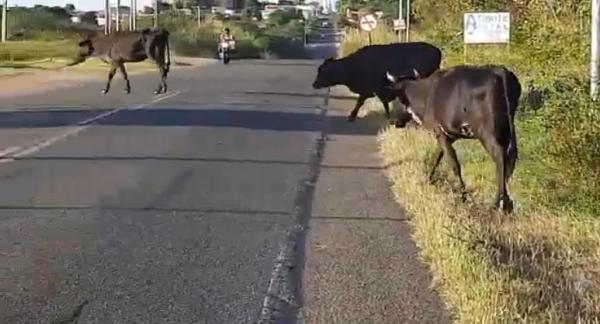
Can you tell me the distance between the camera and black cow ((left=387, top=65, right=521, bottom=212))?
11336mm

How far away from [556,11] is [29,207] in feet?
32.8

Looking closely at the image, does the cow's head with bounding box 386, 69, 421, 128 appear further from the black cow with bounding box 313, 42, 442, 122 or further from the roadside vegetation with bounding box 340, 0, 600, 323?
the black cow with bounding box 313, 42, 442, 122

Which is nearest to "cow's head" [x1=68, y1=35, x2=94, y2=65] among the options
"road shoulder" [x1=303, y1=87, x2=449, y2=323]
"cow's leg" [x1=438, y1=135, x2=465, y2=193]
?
"road shoulder" [x1=303, y1=87, x2=449, y2=323]

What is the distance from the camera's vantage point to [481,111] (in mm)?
11539

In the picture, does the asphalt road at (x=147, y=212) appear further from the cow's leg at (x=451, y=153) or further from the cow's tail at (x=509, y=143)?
the cow's tail at (x=509, y=143)

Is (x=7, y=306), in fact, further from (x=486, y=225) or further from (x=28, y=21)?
(x=28, y=21)

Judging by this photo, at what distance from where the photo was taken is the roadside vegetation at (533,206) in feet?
25.0

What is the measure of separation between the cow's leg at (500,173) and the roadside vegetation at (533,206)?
0.55ft

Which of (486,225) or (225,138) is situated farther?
(225,138)

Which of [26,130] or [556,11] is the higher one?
[556,11]

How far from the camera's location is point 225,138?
19422mm

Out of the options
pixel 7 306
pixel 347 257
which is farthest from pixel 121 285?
pixel 347 257

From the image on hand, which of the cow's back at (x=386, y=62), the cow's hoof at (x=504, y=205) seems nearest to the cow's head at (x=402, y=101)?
the cow's hoof at (x=504, y=205)

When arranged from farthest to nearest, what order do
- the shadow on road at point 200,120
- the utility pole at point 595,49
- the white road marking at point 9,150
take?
the shadow on road at point 200,120 → the white road marking at point 9,150 → the utility pole at point 595,49
